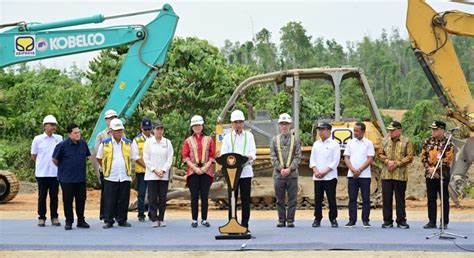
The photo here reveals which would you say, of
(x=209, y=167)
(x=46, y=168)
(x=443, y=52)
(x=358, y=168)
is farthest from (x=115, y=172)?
(x=443, y=52)

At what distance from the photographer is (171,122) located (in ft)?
89.0

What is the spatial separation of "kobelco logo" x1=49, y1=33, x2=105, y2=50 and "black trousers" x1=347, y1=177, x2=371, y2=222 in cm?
672

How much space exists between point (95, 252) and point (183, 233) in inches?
80.2

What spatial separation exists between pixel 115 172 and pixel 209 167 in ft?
4.85

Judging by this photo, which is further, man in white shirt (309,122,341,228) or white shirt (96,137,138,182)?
white shirt (96,137,138,182)

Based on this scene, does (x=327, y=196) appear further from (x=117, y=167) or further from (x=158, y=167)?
(x=117, y=167)

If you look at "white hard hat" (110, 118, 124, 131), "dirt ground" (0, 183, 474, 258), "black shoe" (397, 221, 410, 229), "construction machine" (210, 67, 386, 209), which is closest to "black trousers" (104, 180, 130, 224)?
"white hard hat" (110, 118, 124, 131)

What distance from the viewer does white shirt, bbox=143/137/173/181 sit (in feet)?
47.9

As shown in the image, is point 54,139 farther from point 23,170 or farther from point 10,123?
point 10,123

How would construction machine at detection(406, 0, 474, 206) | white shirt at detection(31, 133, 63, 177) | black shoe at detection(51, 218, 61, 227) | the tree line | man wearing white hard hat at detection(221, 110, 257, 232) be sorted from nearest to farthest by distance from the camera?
1. man wearing white hard hat at detection(221, 110, 257, 232)
2. white shirt at detection(31, 133, 63, 177)
3. black shoe at detection(51, 218, 61, 227)
4. construction machine at detection(406, 0, 474, 206)
5. the tree line

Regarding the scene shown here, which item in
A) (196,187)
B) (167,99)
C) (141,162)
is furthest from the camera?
(167,99)

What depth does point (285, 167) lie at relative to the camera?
14.2m

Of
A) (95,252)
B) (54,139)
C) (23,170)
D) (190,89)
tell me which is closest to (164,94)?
(190,89)

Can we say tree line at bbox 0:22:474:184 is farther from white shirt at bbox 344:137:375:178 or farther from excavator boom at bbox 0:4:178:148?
white shirt at bbox 344:137:375:178
